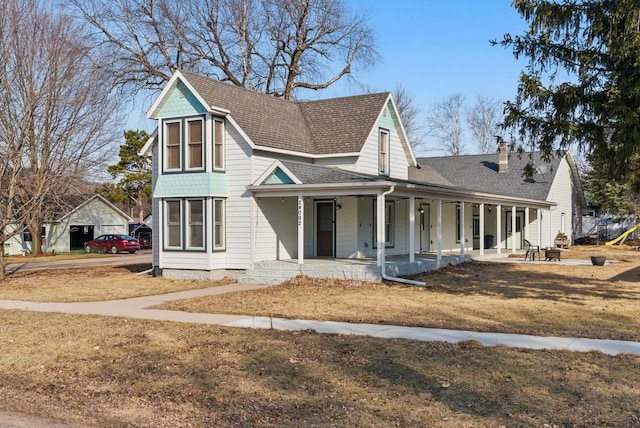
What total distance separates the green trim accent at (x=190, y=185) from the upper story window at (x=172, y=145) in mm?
422

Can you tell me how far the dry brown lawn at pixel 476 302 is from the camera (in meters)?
11.9

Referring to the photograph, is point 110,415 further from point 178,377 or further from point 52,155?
point 52,155

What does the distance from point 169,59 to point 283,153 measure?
18941 mm

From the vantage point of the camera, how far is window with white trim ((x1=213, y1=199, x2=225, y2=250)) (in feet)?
70.4

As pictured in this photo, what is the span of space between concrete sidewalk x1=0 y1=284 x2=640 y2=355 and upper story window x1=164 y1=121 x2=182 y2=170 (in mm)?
6397

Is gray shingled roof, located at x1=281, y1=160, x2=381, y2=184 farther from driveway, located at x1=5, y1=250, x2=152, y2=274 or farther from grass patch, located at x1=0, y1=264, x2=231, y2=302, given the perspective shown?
driveway, located at x1=5, y1=250, x2=152, y2=274

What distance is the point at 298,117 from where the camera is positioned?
2583 cm

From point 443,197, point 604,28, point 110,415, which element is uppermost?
point 604,28

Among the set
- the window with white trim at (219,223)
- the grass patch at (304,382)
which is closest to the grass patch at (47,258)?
the window with white trim at (219,223)

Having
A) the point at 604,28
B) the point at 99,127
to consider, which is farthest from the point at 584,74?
the point at 99,127

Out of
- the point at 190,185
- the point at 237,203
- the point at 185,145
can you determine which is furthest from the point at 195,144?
the point at 237,203

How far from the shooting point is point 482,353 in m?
9.20

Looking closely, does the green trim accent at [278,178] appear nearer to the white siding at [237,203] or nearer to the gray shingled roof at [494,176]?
the white siding at [237,203]

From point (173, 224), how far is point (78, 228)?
32401mm
